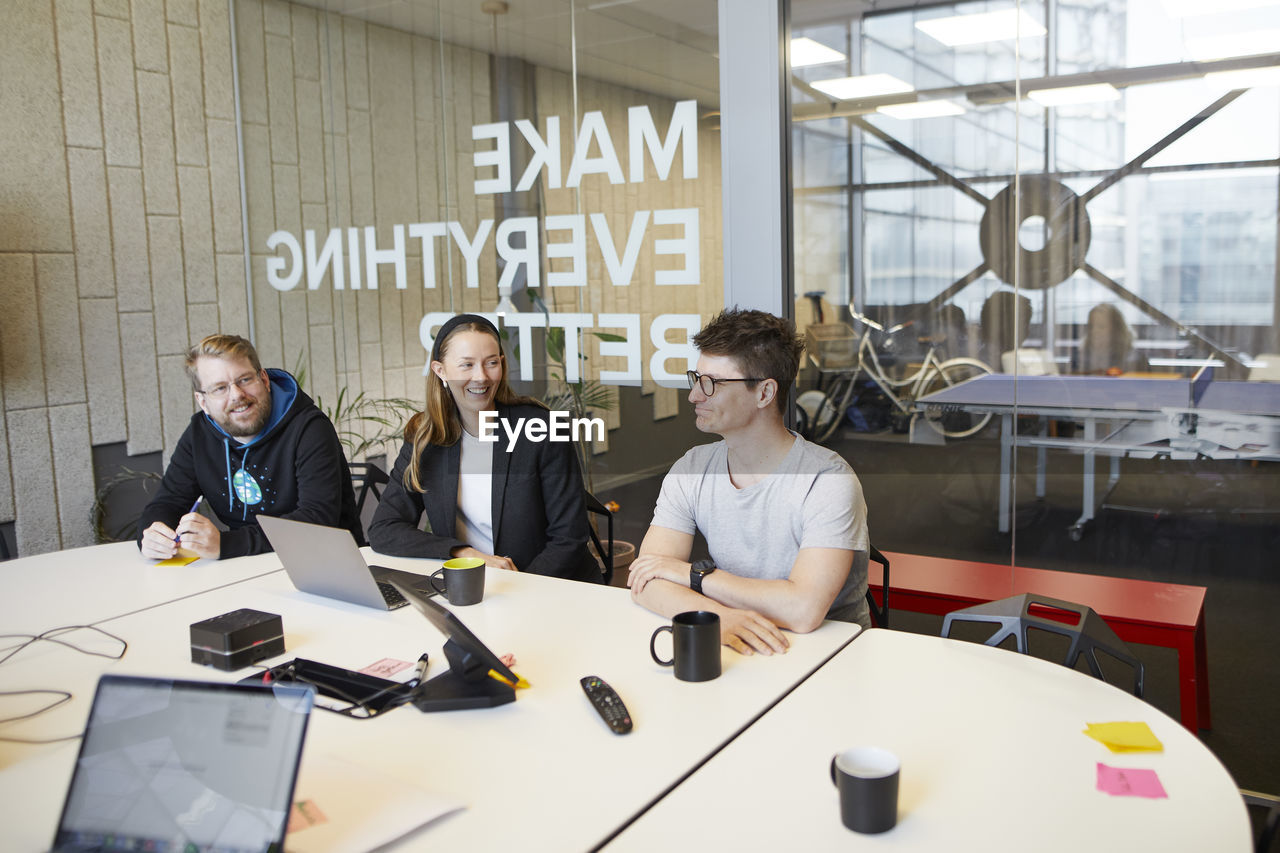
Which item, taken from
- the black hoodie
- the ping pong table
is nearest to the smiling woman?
the black hoodie

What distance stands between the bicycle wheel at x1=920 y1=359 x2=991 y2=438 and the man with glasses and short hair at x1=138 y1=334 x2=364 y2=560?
193 cm

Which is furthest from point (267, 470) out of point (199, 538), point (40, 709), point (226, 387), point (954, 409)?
point (954, 409)

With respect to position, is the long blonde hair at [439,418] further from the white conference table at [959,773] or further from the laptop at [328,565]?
the white conference table at [959,773]

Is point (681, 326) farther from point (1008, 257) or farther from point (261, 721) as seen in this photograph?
point (261, 721)

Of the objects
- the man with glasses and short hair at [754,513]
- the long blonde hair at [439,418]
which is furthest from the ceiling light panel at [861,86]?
the long blonde hair at [439,418]

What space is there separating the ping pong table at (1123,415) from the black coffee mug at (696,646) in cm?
185

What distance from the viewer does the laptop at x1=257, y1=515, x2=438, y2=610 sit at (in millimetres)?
1929

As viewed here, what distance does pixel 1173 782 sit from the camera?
1.25 m

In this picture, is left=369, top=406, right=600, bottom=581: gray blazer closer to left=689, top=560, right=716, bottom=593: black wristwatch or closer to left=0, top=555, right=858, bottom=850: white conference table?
left=0, top=555, right=858, bottom=850: white conference table

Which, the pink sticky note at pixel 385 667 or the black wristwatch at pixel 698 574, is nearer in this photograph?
the pink sticky note at pixel 385 667

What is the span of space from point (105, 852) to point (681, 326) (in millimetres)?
2618

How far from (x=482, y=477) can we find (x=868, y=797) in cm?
180

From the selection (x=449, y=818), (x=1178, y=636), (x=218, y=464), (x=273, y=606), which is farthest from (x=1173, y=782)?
(x=218, y=464)

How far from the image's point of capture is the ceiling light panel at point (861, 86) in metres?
3.11
